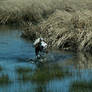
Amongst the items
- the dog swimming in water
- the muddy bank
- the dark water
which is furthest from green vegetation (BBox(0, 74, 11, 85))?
the muddy bank

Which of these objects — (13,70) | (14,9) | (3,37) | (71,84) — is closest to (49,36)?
(3,37)

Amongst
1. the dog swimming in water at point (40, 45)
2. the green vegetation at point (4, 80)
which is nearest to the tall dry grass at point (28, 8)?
the dog swimming in water at point (40, 45)

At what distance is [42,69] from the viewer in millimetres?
16281

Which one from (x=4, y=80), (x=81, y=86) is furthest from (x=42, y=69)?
(x=81, y=86)

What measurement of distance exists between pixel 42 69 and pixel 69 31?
273 inches

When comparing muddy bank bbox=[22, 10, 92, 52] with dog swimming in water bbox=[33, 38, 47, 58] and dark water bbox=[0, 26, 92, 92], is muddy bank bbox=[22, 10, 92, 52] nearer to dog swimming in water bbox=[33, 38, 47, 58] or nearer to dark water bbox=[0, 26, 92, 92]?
dark water bbox=[0, 26, 92, 92]

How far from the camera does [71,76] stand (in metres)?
14.5

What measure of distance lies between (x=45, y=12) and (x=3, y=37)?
9449 millimetres

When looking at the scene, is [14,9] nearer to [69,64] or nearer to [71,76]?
[69,64]

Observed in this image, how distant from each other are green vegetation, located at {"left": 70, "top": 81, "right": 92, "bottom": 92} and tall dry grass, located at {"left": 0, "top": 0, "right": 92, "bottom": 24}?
20.4 meters

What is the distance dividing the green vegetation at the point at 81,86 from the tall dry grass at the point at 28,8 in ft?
66.9

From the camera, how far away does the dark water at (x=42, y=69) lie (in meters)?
13.0

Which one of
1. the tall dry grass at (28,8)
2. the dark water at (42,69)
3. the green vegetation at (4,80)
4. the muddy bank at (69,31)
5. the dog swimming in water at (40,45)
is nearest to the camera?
the dark water at (42,69)

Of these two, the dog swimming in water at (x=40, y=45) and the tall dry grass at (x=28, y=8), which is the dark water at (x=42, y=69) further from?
the tall dry grass at (x=28, y=8)
